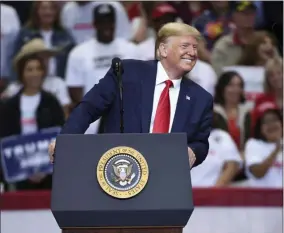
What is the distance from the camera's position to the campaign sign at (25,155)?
19.5 feet

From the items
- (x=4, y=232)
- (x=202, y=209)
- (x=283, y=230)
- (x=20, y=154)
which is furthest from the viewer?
(x=20, y=154)

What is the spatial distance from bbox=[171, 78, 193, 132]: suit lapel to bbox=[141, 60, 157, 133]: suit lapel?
0.10 m

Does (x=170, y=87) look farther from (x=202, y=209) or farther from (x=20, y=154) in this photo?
(x=20, y=154)

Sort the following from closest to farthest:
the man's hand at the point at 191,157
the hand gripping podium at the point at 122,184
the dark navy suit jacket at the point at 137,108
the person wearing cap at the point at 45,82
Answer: the hand gripping podium at the point at 122,184
the man's hand at the point at 191,157
the dark navy suit jacket at the point at 137,108
the person wearing cap at the point at 45,82

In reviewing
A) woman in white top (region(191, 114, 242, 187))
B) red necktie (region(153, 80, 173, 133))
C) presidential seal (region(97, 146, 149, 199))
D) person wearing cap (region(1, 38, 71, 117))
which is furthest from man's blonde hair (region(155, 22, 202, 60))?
person wearing cap (region(1, 38, 71, 117))

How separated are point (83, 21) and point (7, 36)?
0.53 m

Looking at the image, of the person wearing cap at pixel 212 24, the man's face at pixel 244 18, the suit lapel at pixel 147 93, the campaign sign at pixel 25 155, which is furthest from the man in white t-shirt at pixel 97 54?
the suit lapel at pixel 147 93

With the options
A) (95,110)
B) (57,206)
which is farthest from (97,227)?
(95,110)

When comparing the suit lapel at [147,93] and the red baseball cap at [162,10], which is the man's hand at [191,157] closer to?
the suit lapel at [147,93]

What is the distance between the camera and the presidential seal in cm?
286

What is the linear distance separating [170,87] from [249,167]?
8.93ft

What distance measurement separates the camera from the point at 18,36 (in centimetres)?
615

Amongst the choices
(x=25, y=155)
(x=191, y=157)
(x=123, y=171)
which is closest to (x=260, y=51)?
(x=25, y=155)

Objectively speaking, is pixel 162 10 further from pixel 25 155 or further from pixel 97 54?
pixel 25 155
